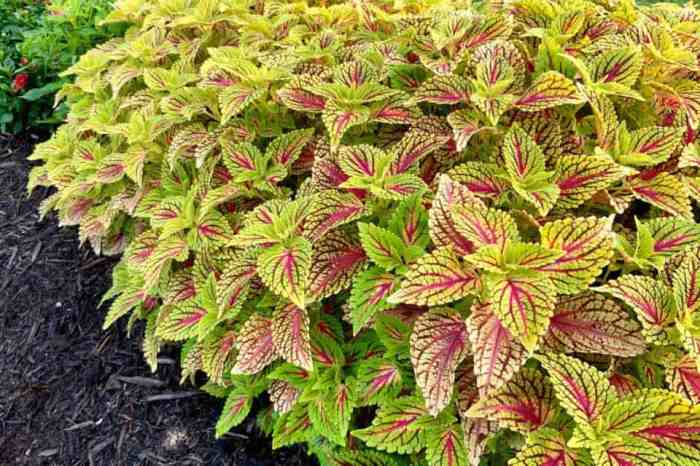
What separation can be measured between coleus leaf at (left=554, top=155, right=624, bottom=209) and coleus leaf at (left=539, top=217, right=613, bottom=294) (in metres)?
0.20

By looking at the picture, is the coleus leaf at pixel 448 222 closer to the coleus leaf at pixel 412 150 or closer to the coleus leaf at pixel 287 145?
the coleus leaf at pixel 412 150

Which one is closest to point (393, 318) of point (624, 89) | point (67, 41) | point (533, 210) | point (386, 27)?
point (533, 210)

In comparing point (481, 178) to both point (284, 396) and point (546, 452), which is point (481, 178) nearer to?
point (546, 452)

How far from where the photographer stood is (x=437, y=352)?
52.0 inches

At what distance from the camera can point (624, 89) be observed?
5.15 ft

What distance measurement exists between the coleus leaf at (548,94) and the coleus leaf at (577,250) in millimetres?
396

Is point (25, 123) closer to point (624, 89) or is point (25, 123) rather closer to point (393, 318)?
point (393, 318)

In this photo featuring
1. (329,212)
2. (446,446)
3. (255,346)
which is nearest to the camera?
(446,446)

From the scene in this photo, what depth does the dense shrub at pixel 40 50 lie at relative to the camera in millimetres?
3422

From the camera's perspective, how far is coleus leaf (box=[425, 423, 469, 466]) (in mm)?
1410

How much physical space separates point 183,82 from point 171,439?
136cm

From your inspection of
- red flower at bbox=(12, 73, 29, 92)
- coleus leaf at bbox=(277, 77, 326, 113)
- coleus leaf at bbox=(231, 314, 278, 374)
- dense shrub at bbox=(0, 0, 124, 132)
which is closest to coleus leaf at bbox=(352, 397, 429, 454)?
coleus leaf at bbox=(231, 314, 278, 374)

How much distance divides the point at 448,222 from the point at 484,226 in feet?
0.27

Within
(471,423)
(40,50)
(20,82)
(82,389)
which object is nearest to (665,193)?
(471,423)
